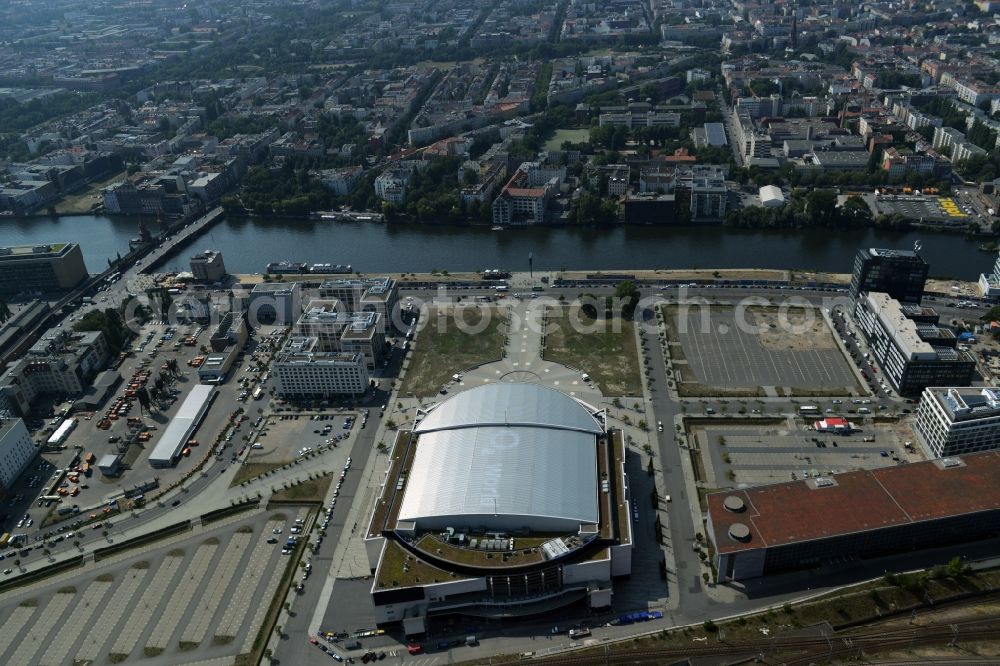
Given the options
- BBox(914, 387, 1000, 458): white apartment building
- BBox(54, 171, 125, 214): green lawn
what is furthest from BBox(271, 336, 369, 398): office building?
BBox(54, 171, 125, 214): green lawn

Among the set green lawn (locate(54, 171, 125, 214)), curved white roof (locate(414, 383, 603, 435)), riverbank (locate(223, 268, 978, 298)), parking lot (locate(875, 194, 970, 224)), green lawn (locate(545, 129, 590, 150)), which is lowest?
riverbank (locate(223, 268, 978, 298))

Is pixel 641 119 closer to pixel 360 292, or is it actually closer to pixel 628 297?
pixel 628 297

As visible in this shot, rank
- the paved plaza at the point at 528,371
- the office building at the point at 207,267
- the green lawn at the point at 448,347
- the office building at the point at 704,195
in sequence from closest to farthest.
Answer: the paved plaza at the point at 528,371 → the green lawn at the point at 448,347 → the office building at the point at 207,267 → the office building at the point at 704,195

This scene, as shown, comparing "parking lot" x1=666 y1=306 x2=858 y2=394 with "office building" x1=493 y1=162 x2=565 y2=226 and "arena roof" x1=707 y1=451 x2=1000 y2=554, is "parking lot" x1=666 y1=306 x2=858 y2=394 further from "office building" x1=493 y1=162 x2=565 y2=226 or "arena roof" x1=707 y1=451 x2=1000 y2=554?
"office building" x1=493 y1=162 x2=565 y2=226

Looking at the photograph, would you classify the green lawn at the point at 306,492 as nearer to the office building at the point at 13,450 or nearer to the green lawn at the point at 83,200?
the office building at the point at 13,450

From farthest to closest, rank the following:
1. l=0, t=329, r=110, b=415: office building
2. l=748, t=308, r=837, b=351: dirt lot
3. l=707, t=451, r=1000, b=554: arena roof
Answer: l=748, t=308, r=837, b=351: dirt lot, l=0, t=329, r=110, b=415: office building, l=707, t=451, r=1000, b=554: arena roof

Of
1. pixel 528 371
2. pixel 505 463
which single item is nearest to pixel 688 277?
pixel 528 371

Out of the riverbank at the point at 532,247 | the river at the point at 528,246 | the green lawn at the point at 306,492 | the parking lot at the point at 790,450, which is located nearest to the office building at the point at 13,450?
the green lawn at the point at 306,492
